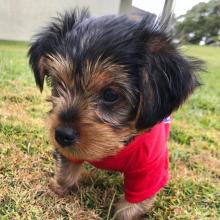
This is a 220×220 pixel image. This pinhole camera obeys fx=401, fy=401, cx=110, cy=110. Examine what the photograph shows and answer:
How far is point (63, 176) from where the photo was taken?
276 cm

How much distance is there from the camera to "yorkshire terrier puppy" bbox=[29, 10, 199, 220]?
6.89ft

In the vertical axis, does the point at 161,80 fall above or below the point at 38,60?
above

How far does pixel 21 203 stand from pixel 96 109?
822mm

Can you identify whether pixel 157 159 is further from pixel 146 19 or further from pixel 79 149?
pixel 146 19

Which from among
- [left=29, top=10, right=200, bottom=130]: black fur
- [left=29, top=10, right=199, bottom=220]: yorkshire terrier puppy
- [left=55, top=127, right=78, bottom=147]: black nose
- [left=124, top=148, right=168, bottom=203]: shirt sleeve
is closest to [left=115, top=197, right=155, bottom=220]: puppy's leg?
[left=124, top=148, right=168, bottom=203]: shirt sleeve

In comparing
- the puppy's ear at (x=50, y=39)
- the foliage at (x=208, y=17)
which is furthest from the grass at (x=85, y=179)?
the foliage at (x=208, y=17)

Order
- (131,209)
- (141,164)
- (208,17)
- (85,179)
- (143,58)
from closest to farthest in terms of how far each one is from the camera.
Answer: (143,58) < (141,164) < (131,209) < (85,179) < (208,17)

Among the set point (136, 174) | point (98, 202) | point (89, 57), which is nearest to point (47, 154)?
point (98, 202)

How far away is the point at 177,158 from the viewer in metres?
3.59

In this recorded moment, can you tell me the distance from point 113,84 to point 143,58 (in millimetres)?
227

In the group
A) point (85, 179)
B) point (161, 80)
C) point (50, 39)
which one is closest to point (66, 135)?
point (161, 80)

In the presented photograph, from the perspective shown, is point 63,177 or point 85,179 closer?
point 63,177

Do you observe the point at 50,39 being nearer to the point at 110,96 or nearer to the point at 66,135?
the point at 110,96

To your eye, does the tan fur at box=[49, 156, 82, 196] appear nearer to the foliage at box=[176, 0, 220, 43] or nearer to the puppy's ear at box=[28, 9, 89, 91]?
the puppy's ear at box=[28, 9, 89, 91]
